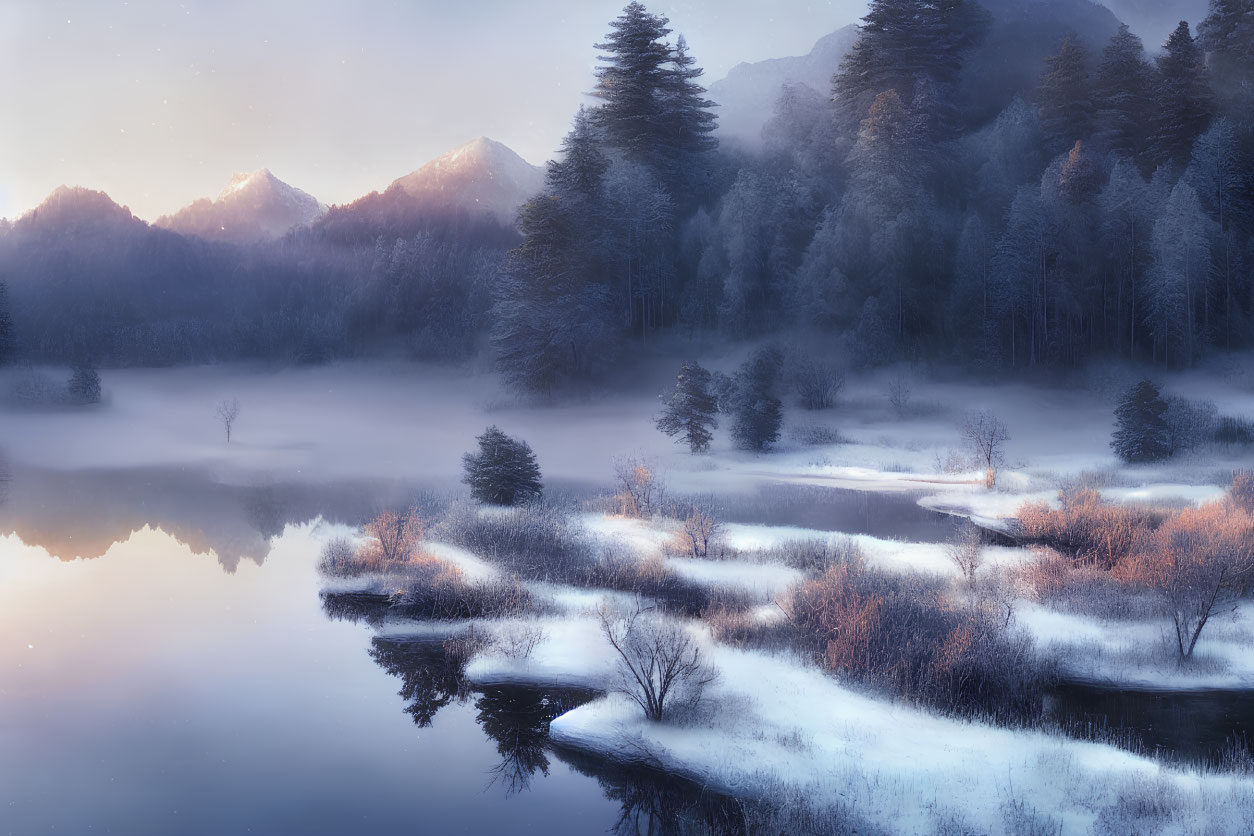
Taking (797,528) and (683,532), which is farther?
(797,528)

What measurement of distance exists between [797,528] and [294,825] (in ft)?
62.5

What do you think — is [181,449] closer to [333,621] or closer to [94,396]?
[94,396]

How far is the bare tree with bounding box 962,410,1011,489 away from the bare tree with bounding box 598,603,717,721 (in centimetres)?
2419

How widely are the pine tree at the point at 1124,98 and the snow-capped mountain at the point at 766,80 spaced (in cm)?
2941

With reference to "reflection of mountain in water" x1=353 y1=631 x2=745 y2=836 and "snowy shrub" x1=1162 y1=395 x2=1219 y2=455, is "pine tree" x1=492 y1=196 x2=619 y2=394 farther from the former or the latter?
"reflection of mountain in water" x1=353 y1=631 x2=745 y2=836

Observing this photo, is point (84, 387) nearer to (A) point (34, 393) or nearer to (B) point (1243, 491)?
(A) point (34, 393)

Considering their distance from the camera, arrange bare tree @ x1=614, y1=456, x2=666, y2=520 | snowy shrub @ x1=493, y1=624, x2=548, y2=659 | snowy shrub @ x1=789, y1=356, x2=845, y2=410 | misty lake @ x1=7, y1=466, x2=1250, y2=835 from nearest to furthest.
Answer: misty lake @ x1=7, y1=466, x2=1250, y2=835 → snowy shrub @ x1=493, y1=624, x2=548, y2=659 → bare tree @ x1=614, y1=456, x2=666, y2=520 → snowy shrub @ x1=789, y1=356, x2=845, y2=410

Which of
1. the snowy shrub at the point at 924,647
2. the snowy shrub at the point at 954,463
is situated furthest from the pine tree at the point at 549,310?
the snowy shrub at the point at 924,647

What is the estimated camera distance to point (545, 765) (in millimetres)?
13383

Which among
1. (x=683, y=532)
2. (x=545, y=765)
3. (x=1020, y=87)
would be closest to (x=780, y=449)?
(x=683, y=532)

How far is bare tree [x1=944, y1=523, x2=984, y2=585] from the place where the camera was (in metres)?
21.7

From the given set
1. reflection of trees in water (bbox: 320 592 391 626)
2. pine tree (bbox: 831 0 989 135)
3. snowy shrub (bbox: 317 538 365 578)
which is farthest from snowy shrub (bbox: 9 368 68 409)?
pine tree (bbox: 831 0 989 135)

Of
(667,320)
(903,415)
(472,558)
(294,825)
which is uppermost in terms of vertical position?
(667,320)

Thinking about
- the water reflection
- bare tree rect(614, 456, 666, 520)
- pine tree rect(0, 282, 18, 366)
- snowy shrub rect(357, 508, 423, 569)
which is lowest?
the water reflection
